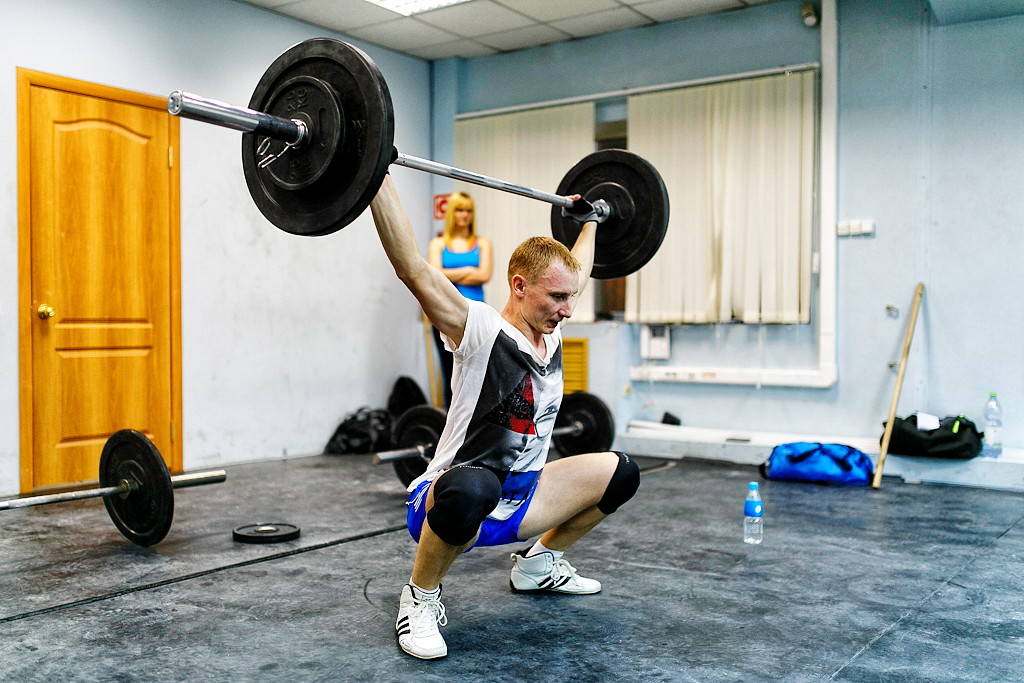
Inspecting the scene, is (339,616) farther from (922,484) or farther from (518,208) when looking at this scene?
(518,208)

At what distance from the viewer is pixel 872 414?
15.7 feet

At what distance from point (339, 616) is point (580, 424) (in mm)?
2322

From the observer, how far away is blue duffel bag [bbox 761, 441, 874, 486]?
438 cm

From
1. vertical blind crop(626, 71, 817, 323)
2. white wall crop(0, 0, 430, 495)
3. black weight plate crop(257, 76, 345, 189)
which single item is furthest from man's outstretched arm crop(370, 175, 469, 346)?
vertical blind crop(626, 71, 817, 323)

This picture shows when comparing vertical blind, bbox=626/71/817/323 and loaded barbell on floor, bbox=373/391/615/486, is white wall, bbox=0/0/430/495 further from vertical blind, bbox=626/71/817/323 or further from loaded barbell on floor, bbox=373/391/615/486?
vertical blind, bbox=626/71/817/323

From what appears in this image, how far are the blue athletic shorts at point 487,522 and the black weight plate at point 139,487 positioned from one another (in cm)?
109

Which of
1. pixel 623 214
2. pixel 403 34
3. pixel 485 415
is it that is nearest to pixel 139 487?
pixel 485 415

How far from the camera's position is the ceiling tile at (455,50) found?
586 cm

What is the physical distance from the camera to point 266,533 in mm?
3195

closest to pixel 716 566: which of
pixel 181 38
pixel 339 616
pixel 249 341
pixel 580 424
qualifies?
pixel 339 616

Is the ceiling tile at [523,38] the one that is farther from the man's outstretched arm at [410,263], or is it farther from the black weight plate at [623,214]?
the man's outstretched arm at [410,263]

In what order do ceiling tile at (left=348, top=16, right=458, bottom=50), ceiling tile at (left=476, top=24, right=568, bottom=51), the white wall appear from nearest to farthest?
the white wall, ceiling tile at (left=348, top=16, right=458, bottom=50), ceiling tile at (left=476, top=24, right=568, bottom=51)

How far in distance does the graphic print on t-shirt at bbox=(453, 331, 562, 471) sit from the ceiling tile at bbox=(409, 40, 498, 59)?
4235 mm

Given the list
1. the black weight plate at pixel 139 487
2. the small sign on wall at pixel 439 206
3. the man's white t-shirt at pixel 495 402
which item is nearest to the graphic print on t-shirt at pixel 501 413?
the man's white t-shirt at pixel 495 402
